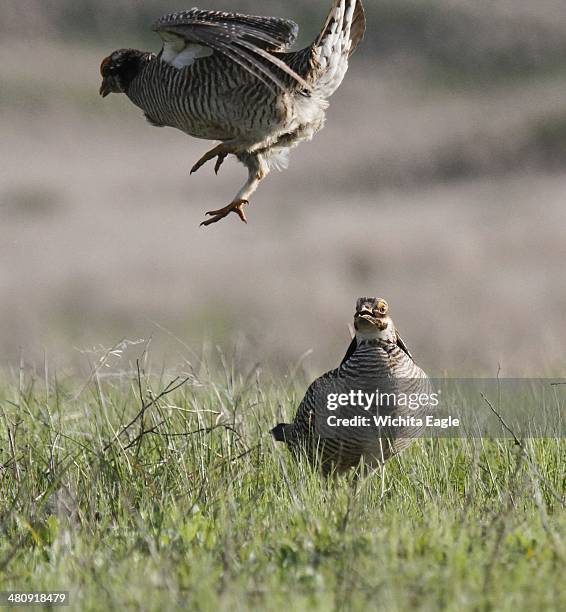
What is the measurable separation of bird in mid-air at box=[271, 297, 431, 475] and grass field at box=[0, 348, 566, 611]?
14 cm

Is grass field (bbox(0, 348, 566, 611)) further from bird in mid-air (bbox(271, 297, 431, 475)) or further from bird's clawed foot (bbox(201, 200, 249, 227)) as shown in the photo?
bird's clawed foot (bbox(201, 200, 249, 227))

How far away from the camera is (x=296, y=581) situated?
3.51 m

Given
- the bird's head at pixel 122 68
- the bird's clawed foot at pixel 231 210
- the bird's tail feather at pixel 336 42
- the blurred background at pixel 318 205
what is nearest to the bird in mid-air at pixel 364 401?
the blurred background at pixel 318 205

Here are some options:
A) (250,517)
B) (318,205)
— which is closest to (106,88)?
(250,517)

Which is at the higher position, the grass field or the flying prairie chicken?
the flying prairie chicken

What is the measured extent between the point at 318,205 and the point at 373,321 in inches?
1180

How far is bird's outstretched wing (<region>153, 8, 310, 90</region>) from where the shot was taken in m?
4.68

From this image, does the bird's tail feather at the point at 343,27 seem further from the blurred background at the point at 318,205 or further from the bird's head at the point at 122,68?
the blurred background at the point at 318,205

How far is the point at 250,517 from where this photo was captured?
420 cm

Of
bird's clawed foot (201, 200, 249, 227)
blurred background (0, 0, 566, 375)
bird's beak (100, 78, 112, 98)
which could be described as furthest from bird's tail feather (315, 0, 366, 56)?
blurred background (0, 0, 566, 375)

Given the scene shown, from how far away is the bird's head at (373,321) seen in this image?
5.18 meters

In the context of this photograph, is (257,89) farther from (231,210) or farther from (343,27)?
(231,210)

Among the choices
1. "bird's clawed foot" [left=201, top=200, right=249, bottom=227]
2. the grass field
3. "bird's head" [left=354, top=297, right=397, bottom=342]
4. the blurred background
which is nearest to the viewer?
the grass field

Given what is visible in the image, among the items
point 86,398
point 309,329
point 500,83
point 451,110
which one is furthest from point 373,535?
point 500,83
